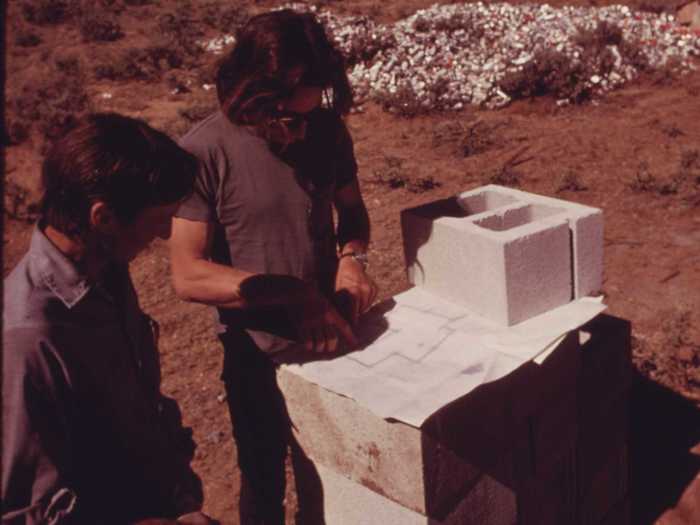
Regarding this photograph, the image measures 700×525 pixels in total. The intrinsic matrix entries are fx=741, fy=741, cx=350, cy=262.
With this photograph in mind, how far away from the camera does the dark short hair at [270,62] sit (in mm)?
2125

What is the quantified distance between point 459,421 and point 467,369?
20 centimetres

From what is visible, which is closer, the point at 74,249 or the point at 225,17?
the point at 74,249

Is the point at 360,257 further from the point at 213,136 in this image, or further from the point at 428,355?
the point at 213,136

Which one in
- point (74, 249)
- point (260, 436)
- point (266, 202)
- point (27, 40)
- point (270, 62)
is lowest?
point (260, 436)

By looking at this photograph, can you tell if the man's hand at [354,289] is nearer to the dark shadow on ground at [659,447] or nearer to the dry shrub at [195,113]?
the dark shadow on ground at [659,447]

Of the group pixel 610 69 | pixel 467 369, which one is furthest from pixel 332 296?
pixel 610 69

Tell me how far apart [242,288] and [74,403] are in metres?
0.72

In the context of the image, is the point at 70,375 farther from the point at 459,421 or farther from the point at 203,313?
the point at 203,313

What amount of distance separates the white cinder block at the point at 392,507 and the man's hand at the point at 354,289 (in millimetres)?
548

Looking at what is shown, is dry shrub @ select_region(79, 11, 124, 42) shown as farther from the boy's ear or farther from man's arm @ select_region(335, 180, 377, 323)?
the boy's ear

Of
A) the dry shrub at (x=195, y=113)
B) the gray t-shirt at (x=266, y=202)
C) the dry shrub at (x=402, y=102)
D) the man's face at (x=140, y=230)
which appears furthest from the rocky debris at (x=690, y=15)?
the man's face at (x=140, y=230)

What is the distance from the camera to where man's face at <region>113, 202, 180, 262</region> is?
5.28 ft

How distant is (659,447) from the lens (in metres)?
3.92

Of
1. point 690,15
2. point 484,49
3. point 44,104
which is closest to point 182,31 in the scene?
point 44,104
